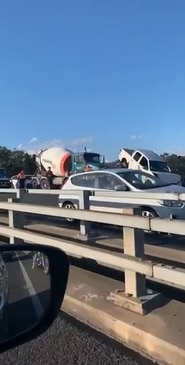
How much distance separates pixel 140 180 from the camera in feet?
49.8

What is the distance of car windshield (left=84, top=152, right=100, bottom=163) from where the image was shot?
129 ft

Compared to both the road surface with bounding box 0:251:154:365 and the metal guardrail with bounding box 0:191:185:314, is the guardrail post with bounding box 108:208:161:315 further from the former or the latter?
the road surface with bounding box 0:251:154:365

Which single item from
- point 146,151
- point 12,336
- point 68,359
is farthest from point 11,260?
point 146,151

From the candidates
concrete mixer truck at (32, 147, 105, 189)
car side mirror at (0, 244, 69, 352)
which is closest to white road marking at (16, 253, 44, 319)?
car side mirror at (0, 244, 69, 352)

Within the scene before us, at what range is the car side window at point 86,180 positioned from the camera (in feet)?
52.5

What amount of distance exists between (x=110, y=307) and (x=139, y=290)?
1.23ft

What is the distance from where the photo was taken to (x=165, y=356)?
4.30 metres

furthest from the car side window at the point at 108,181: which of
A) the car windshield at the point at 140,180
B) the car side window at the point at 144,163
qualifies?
the car side window at the point at 144,163

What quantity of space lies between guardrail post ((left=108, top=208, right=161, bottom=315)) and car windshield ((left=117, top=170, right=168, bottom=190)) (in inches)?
364

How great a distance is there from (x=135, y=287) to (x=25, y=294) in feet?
9.38

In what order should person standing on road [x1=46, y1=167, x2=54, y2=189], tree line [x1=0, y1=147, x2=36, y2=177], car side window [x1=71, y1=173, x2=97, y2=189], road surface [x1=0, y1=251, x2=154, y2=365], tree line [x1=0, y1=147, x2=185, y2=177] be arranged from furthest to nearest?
tree line [x1=0, y1=147, x2=36, y2=177] → tree line [x1=0, y1=147, x2=185, y2=177] → person standing on road [x1=46, y1=167, x2=54, y2=189] → car side window [x1=71, y1=173, x2=97, y2=189] → road surface [x1=0, y1=251, x2=154, y2=365]

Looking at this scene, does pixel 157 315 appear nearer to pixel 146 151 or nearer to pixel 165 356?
pixel 165 356

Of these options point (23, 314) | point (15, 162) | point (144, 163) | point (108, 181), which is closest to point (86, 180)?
point (108, 181)

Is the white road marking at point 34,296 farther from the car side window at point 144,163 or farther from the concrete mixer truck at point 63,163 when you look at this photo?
the concrete mixer truck at point 63,163
